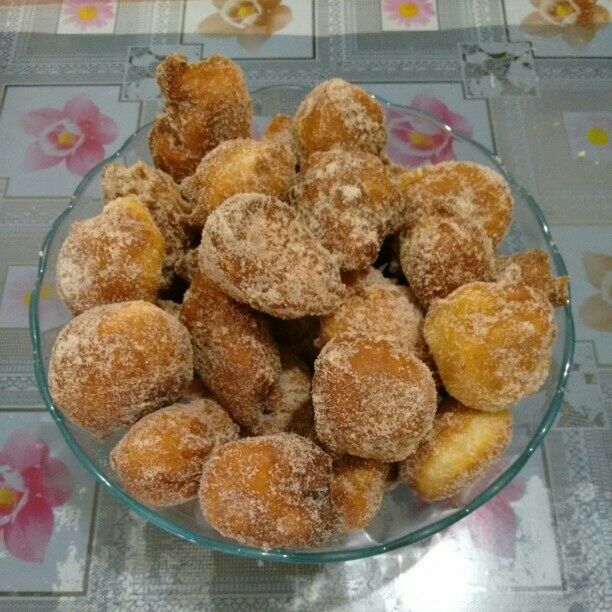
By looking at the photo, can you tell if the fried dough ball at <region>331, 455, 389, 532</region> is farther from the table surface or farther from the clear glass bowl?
the table surface

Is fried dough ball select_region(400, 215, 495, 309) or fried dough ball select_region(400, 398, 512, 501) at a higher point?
fried dough ball select_region(400, 215, 495, 309)

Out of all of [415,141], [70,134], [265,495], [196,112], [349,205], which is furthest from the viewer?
[70,134]

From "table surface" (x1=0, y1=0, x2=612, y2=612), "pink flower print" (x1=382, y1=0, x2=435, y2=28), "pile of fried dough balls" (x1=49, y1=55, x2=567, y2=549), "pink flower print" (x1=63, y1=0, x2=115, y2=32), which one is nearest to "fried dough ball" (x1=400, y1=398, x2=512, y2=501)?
"pile of fried dough balls" (x1=49, y1=55, x2=567, y2=549)

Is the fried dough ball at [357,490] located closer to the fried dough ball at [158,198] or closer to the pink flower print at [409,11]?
the fried dough ball at [158,198]

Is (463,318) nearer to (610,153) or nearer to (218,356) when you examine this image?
(218,356)

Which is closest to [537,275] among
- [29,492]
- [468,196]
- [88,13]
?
[468,196]

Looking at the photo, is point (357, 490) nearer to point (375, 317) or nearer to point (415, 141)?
point (375, 317)

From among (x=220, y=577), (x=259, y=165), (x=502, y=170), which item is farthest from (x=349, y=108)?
(x=220, y=577)
